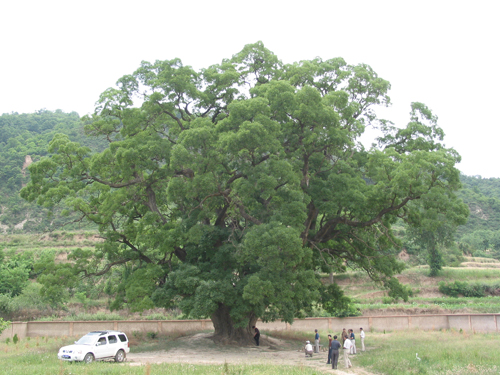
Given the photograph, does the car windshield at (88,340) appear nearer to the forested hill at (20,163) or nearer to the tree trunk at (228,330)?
the tree trunk at (228,330)

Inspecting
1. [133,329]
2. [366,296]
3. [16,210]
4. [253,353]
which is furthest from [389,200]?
[16,210]

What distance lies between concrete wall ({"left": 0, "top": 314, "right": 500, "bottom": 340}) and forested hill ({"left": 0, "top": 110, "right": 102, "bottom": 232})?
46161 mm

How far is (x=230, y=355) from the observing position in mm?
19828

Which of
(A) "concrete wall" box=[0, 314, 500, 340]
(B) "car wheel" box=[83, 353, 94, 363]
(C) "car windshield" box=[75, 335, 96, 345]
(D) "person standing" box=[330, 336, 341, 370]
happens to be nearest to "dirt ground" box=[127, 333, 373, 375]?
(D) "person standing" box=[330, 336, 341, 370]

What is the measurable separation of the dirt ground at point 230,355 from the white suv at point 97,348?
0.71m

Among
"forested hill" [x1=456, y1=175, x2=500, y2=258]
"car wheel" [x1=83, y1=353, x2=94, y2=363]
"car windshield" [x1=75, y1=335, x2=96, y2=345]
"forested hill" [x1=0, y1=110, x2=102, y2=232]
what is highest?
"forested hill" [x1=0, y1=110, x2=102, y2=232]

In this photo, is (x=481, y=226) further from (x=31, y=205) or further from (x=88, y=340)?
(x=88, y=340)

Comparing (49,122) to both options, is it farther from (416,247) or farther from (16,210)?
(416,247)

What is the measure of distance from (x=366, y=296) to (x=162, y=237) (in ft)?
125

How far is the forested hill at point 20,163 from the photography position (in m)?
73.8

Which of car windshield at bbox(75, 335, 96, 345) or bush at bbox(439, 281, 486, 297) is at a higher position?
car windshield at bbox(75, 335, 96, 345)

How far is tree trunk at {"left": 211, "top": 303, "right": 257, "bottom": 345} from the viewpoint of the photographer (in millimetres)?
23062

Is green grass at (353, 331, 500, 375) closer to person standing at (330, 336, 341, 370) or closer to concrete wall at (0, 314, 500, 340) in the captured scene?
person standing at (330, 336, 341, 370)

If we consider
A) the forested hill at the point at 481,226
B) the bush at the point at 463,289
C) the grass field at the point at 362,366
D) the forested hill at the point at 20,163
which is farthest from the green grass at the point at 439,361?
the forested hill at the point at 20,163
